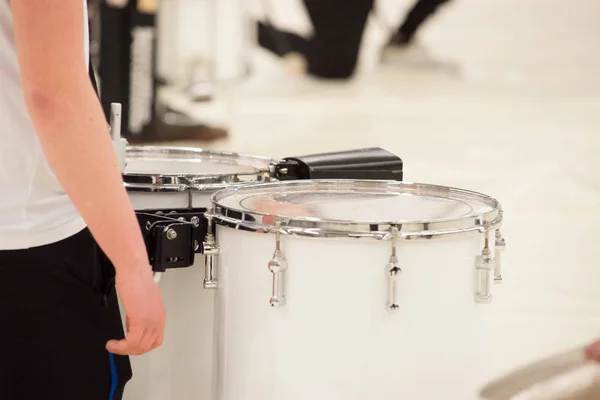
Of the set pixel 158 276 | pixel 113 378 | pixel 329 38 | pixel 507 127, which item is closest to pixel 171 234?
pixel 158 276

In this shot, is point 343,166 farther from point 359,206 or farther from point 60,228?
point 60,228

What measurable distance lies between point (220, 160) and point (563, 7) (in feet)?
24.3

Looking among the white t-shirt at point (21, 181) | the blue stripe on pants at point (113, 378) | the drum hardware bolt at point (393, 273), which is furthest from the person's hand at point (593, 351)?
the white t-shirt at point (21, 181)

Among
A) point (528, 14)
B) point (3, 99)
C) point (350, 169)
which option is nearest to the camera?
point (3, 99)

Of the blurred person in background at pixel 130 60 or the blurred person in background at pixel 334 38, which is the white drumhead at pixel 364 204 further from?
the blurred person in background at pixel 334 38

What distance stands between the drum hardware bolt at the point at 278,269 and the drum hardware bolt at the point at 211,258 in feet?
0.38

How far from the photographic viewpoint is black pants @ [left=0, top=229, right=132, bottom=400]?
0.91m

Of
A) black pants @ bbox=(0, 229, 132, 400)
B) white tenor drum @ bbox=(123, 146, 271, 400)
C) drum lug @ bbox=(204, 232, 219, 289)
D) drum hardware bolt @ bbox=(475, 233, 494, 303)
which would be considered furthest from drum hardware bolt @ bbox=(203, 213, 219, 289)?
drum hardware bolt @ bbox=(475, 233, 494, 303)

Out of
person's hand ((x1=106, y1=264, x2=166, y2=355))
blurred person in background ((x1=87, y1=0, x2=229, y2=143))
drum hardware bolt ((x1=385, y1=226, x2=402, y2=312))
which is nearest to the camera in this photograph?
person's hand ((x1=106, y1=264, x2=166, y2=355))

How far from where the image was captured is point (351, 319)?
1098mm

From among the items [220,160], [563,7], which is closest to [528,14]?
[563,7]

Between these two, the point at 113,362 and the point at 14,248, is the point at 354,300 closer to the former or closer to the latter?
the point at 113,362

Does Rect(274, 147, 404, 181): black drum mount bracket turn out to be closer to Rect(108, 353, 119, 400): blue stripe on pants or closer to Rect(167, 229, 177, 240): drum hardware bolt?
Rect(167, 229, 177, 240): drum hardware bolt

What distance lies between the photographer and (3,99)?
88 cm
